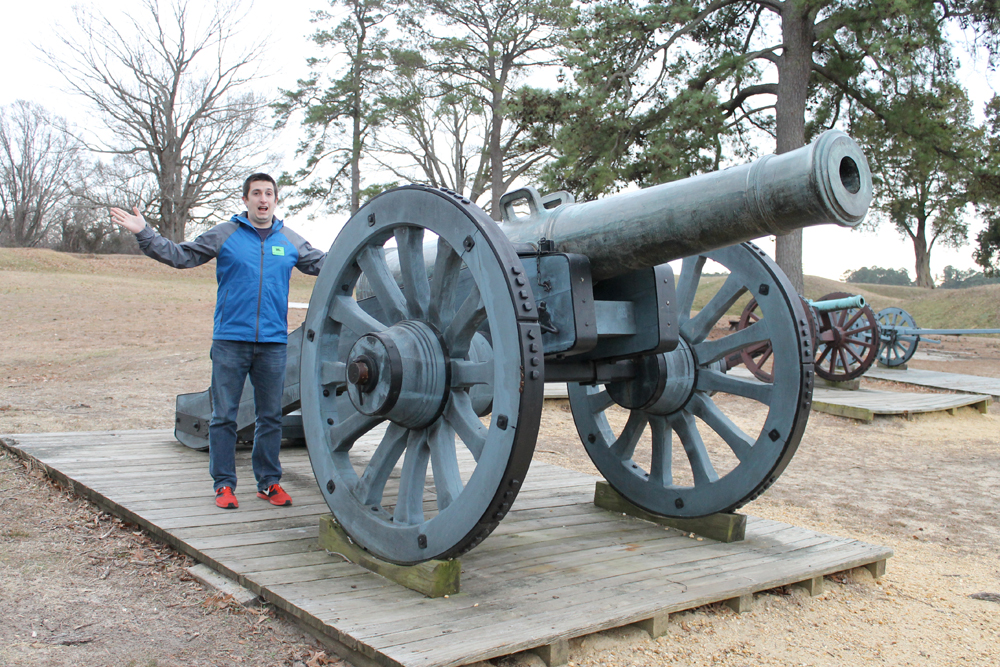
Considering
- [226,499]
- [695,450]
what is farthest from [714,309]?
[226,499]

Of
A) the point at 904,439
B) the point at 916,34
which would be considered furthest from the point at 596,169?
the point at 904,439

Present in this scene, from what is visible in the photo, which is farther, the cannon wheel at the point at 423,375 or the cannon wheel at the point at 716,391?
the cannon wheel at the point at 716,391

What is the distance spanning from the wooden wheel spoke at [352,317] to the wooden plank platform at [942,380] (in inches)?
433

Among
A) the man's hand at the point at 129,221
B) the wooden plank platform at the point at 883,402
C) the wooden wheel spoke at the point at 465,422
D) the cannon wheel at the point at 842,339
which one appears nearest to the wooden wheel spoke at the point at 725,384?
the wooden wheel spoke at the point at 465,422

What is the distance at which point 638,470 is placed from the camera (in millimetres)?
4133

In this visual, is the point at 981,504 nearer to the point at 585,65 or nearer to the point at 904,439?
the point at 904,439

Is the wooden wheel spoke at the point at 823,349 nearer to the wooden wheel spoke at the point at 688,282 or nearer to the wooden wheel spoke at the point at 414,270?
the wooden wheel spoke at the point at 688,282

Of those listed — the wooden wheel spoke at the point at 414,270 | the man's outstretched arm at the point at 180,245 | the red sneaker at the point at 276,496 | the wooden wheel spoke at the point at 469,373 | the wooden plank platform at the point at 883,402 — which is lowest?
the red sneaker at the point at 276,496

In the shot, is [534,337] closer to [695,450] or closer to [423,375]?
[423,375]

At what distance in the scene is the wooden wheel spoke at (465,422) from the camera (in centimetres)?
277

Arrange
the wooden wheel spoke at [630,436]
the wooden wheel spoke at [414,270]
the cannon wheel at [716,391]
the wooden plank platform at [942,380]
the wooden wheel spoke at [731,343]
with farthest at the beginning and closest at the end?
the wooden plank platform at [942,380] → the wooden wheel spoke at [630,436] → the wooden wheel spoke at [731,343] → the cannon wheel at [716,391] → the wooden wheel spoke at [414,270]

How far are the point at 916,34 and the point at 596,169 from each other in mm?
5246

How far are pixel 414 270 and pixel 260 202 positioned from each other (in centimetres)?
118

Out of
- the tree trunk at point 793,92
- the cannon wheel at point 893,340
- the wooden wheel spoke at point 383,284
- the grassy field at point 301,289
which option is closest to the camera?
the wooden wheel spoke at point 383,284
